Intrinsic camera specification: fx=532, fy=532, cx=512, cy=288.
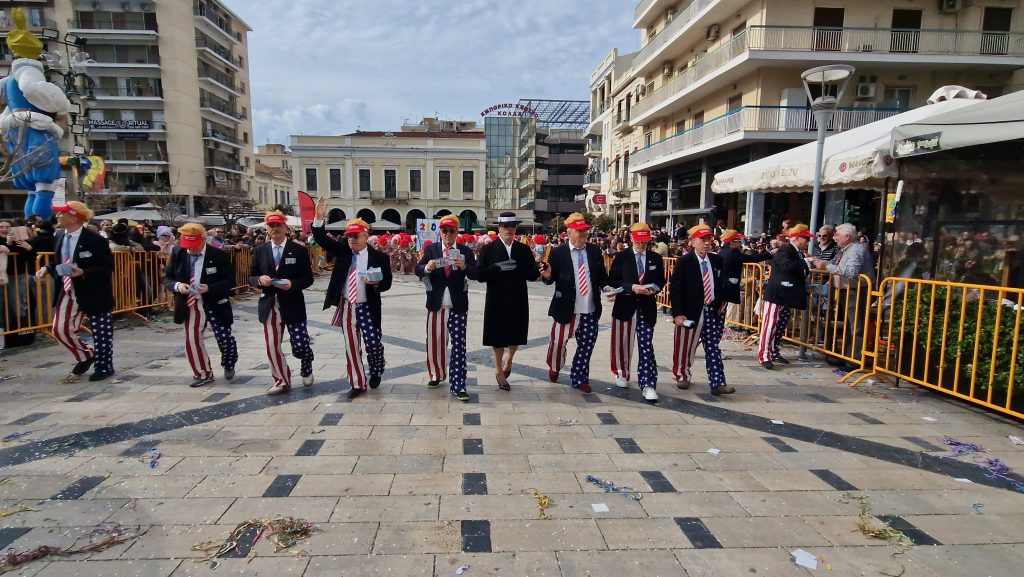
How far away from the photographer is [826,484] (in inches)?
142

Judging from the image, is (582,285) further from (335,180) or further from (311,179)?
(311,179)

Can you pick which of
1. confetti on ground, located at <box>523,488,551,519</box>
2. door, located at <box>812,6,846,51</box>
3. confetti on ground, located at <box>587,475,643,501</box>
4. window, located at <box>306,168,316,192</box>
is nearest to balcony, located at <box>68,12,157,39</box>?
window, located at <box>306,168,316,192</box>

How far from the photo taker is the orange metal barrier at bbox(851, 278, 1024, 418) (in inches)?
185

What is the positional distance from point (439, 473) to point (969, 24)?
83.7 feet

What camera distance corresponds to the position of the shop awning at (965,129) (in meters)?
4.76

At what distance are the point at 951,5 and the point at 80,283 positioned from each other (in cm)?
2642

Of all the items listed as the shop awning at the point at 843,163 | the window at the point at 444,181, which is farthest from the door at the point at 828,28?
the window at the point at 444,181

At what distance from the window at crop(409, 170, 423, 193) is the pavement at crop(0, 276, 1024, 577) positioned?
1789 inches

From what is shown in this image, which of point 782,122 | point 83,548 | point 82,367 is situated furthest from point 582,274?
point 782,122

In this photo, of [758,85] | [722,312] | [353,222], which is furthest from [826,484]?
[758,85]

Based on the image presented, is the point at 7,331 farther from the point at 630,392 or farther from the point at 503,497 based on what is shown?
the point at 630,392

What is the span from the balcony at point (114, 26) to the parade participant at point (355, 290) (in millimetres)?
46849

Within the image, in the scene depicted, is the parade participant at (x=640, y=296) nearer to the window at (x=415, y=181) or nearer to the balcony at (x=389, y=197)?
the balcony at (x=389, y=197)

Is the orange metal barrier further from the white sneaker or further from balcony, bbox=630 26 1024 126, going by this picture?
balcony, bbox=630 26 1024 126
